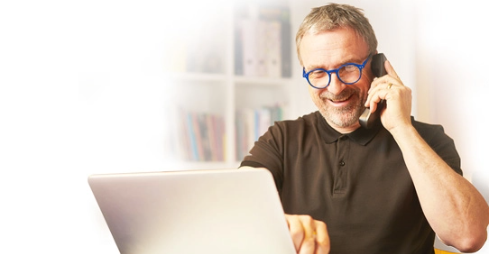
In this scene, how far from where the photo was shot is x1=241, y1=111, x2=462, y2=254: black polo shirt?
4.66 feet

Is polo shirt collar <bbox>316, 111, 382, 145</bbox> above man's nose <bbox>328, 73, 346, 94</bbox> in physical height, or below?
below

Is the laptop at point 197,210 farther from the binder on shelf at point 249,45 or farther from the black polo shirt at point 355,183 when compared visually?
the binder on shelf at point 249,45

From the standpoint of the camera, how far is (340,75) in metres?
1.49

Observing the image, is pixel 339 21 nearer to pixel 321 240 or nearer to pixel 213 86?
pixel 321 240

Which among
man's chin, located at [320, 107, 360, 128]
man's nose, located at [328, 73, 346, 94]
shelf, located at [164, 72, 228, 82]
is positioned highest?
man's nose, located at [328, 73, 346, 94]

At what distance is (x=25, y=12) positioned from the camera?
6.71 feet

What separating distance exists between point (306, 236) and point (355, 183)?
2.46ft

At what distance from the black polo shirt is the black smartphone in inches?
2.8

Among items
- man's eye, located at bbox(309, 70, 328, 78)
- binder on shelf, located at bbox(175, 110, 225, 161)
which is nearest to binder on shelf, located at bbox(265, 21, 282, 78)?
binder on shelf, located at bbox(175, 110, 225, 161)

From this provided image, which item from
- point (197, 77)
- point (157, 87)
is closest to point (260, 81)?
point (197, 77)

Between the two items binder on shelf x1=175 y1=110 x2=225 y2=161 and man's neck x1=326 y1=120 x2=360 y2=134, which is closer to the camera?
man's neck x1=326 y1=120 x2=360 y2=134

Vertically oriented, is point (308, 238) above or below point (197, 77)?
below

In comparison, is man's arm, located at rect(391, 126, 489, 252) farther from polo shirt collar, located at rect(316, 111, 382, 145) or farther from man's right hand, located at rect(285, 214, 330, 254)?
man's right hand, located at rect(285, 214, 330, 254)

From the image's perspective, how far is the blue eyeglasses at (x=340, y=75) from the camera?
1.47 meters
